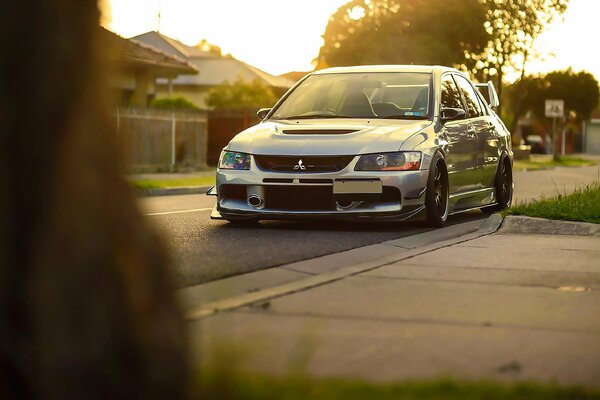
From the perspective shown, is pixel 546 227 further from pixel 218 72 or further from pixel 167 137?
pixel 218 72

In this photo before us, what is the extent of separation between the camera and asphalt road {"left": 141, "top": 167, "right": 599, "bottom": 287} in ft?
26.9

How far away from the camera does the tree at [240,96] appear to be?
58875 millimetres

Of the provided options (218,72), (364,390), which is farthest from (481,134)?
(218,72)

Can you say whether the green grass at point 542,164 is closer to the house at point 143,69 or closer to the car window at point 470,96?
the house at point 143,69

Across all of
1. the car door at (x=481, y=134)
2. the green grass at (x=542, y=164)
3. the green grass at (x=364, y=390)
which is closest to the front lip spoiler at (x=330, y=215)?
the car door at (x=481, y=134)

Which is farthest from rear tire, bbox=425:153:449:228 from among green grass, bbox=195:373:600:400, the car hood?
green grass, bbox=195:373:600:400

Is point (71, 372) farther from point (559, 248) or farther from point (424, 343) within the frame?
point (559, 248)

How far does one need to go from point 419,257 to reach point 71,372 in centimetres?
531

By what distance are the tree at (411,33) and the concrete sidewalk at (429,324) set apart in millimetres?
43634

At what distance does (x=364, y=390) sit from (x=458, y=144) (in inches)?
337

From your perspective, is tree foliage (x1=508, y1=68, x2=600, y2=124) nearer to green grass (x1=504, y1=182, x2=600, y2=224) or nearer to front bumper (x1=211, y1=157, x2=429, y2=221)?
green grass (x1=504, y1=182, x2=600, y2=224)

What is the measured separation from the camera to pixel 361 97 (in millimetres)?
12703

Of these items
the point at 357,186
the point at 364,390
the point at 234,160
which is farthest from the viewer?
the point at 234,160

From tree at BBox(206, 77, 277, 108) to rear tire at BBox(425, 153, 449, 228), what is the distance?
45810 mm
